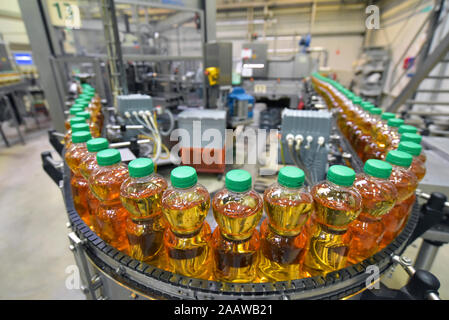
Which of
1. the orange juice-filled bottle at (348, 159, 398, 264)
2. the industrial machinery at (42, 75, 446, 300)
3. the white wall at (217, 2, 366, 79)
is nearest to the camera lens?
the industrial machinery at (42, 75, 446, 300)

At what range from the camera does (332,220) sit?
637 mm

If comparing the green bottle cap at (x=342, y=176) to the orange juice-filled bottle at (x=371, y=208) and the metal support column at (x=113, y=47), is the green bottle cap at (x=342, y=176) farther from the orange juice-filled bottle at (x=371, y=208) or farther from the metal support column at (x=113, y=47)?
the metal support column at (x=113, y=47)

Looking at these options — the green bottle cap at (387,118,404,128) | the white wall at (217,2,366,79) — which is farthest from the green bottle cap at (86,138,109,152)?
the white wall at (217,2,366,79)

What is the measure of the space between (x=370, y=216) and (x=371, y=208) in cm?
4

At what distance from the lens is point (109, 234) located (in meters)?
0.78

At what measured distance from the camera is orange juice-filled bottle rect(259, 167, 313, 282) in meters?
0.64

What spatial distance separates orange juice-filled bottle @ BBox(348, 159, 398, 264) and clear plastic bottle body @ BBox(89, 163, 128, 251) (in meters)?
0.72

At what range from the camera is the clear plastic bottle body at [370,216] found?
693 mm

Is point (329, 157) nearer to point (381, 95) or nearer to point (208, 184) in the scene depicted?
point (208, 184)

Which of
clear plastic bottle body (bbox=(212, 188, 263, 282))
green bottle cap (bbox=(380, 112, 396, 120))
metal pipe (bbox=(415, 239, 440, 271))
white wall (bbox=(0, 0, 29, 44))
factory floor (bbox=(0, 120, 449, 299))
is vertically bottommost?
factory floor (bbox=(0, 120, 449, 299))

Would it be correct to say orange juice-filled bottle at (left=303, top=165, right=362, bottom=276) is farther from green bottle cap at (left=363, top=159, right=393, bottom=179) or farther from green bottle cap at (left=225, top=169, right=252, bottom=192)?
green bottle cap at (left=225, top=169, right=252, bottom=192)

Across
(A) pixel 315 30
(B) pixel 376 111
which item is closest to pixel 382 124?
(B) pixel 376 111

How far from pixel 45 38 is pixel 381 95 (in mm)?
8450
